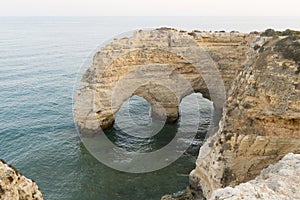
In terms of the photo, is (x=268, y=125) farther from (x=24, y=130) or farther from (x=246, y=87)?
(x=24, y=130)

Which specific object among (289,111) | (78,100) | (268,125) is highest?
(289,111)

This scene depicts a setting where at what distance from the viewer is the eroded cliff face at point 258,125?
13.1 m

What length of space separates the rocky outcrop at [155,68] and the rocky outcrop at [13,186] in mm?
18238

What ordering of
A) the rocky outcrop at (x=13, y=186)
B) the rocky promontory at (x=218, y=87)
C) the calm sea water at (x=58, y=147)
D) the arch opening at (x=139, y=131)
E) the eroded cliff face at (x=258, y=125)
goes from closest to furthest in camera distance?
the rocky outcrop at (x=13, y=186), the eroded cliff face at (x=258, y=125), the rocky promontory at (x=218, y=87), the calm sea water at (x=58, y=147), the arch opening at (x=139, y=131)

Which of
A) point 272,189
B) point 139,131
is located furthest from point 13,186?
point 139,131

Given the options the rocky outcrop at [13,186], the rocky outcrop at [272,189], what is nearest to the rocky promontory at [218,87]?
the rocky outcrop at [272,189]

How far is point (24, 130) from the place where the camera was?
93.9ft

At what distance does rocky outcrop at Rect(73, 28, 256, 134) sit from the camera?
1052 inches

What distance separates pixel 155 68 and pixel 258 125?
15.4m

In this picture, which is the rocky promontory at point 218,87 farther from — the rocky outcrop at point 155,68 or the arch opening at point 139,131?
the arch opening at point 139,131

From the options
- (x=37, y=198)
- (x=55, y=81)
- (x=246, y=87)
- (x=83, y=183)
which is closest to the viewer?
(x=37, y=198)

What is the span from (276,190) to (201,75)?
22571 mm

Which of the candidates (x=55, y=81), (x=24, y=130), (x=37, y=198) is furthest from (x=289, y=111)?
(x=55, y=81)

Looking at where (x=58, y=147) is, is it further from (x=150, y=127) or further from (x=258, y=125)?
(x=258, y=125)
